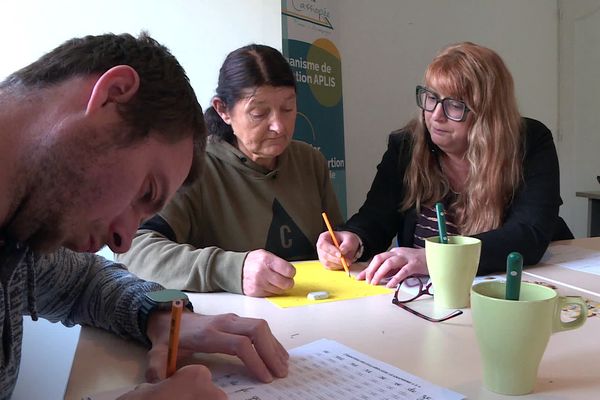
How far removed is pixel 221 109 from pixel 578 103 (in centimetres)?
333

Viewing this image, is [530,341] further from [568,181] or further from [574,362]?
[568,181]

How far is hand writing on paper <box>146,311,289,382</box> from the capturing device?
709mm

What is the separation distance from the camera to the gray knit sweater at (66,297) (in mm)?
792

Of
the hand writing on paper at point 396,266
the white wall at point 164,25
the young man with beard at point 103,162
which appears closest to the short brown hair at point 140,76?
the young man with beard at point 103,162

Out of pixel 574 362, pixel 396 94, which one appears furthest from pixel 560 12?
pixel 574 362

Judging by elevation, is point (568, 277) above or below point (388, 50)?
below

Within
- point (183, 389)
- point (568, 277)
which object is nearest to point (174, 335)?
point (183, 389)

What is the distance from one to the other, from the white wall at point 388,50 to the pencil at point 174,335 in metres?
2.72

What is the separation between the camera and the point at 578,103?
4.00 meters

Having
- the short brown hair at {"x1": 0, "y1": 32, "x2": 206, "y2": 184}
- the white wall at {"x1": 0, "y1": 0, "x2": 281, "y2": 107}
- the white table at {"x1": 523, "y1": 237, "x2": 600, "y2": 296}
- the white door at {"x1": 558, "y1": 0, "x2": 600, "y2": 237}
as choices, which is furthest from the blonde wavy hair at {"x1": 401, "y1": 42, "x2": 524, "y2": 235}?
the white door at {"x1": 558, "y1": 0, "x2": 600, "y2": 237}

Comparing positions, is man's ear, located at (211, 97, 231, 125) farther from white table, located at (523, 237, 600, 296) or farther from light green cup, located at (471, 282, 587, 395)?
light green cup, located at (471, 282, 587, 395)

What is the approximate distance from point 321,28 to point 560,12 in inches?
80.7

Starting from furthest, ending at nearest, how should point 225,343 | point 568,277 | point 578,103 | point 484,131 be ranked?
point 578,103 → point 484,131 → point 568,277 → point 225,343

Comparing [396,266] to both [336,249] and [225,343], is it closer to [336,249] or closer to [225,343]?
[336,249]
